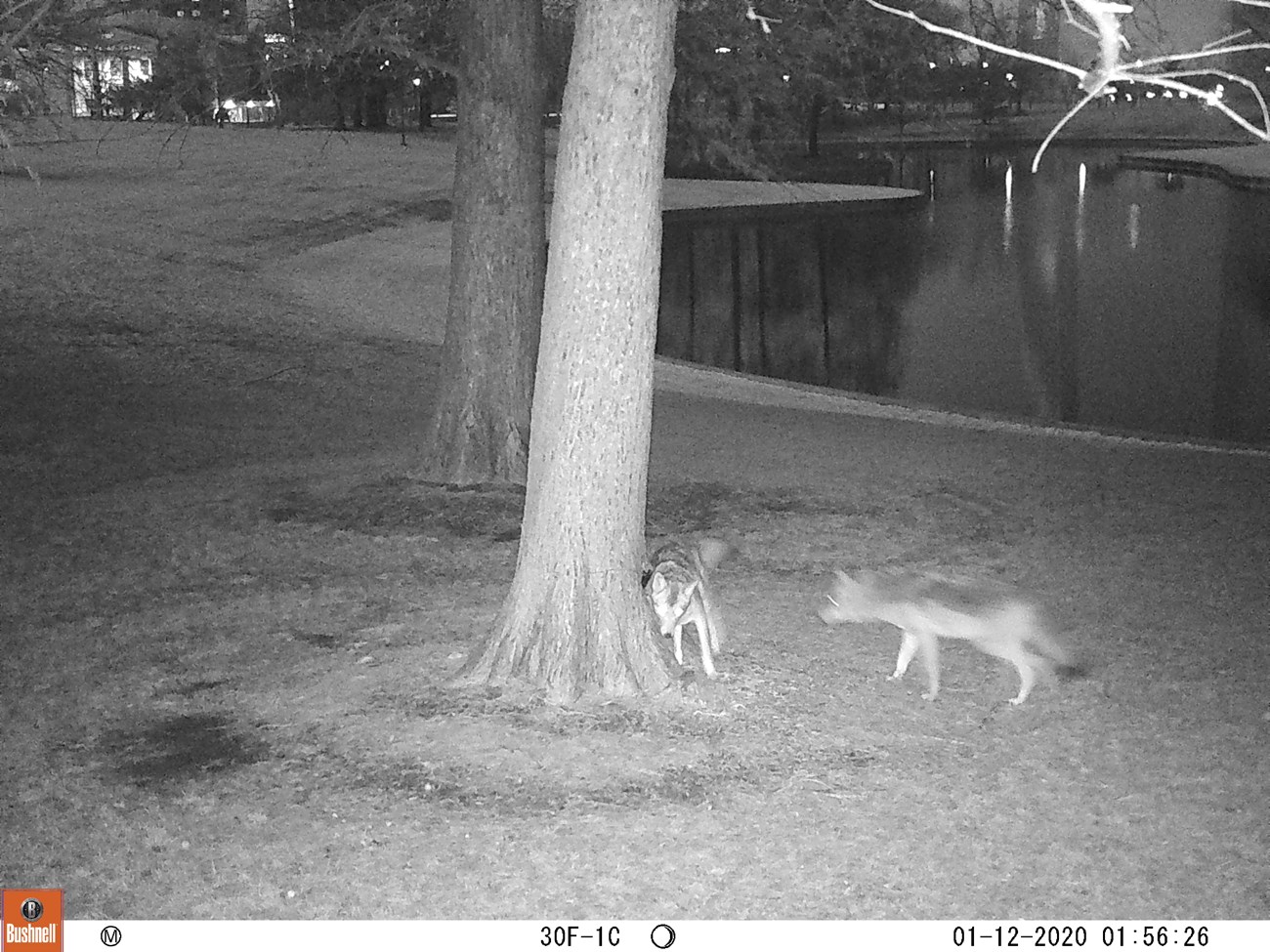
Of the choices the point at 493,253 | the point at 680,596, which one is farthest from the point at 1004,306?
the point at 680,596

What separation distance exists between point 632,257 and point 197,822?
2780 millimetres

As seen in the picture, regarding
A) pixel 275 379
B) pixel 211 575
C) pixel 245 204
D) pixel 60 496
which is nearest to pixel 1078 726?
pixel 211 575

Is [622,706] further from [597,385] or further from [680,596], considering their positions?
[597,385]

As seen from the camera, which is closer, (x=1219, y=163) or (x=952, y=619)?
(x=952, y=619)

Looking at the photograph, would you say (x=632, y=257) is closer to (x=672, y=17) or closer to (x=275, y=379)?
(x=672, y=17)

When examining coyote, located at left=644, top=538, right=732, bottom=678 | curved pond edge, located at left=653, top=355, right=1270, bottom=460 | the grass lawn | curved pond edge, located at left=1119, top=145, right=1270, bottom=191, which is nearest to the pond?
curved pond edge, located at left=653, top=355, right=1270, bottom=460

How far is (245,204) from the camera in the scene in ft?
110

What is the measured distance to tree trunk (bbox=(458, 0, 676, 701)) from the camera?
609 centimetres
